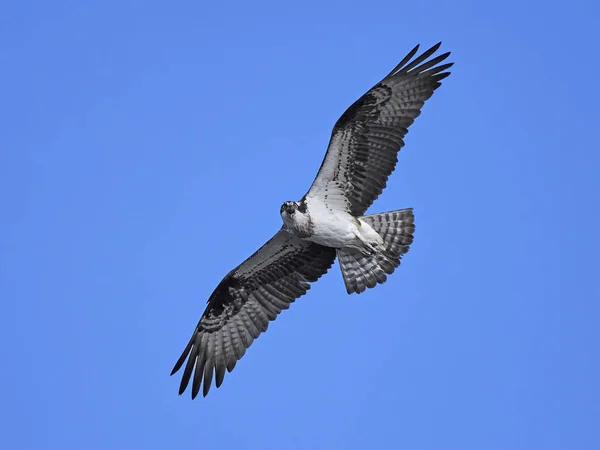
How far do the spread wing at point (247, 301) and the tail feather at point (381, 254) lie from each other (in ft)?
1.25

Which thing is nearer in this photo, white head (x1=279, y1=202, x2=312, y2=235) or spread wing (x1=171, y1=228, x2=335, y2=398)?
white head (x1=279, y1=202, x2=312, y2=235)

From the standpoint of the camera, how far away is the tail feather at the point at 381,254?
38.5 ft

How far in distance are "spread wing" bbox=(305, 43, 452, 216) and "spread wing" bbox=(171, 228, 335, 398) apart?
110cm

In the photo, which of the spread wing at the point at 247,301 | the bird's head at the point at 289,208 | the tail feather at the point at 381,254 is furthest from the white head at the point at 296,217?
the tail feather at the point at 381,254

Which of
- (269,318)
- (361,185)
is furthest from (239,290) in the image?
(361,185)

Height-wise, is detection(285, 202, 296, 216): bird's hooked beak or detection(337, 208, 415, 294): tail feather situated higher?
detection(285, 202, 296, 216): bird's hooked beak

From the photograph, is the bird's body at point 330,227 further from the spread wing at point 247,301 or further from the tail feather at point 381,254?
the spread wing at point 247,301

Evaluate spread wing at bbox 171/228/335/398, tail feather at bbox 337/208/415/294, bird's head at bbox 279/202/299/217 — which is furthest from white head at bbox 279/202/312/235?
tail feather at bbox 337/208/415/294

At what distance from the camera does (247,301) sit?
487 inches

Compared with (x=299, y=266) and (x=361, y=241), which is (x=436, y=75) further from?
(x=299, y=266)

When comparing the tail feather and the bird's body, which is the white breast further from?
the tail feather

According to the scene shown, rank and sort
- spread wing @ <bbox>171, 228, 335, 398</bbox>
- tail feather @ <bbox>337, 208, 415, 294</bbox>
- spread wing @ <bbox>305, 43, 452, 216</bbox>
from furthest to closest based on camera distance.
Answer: spread wing @ <bbox>171, 228, 335, 398</bbox>
tail feather @ <bbox>337, 208, 415, 294</bbox>
spread wing @ <bbox>305, 43, 452, 216</bbox>

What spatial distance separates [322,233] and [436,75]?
245cm

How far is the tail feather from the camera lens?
38.5 feet
